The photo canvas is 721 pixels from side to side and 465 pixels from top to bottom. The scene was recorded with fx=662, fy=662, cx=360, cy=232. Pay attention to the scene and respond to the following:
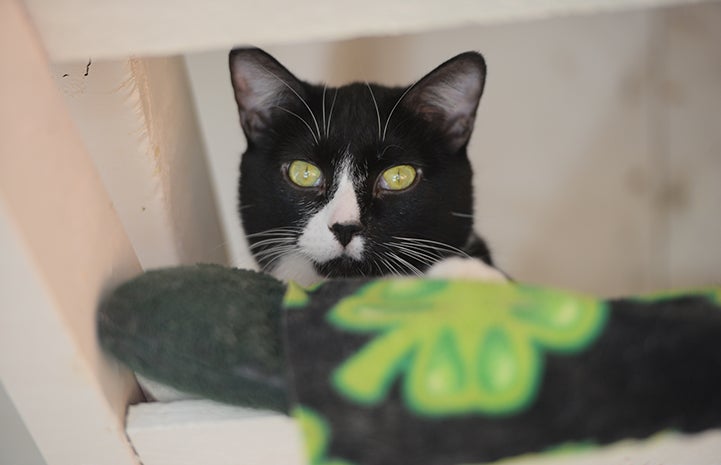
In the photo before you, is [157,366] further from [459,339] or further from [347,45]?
[347,45]

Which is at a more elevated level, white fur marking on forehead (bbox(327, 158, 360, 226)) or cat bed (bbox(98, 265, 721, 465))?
white fur marking on forehead (bbox(327, 158, 360, 226))

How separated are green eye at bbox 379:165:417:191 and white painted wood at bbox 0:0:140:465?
1.12ft

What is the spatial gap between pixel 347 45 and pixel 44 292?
874 millimetres

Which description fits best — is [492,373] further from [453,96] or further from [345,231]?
[453,96]

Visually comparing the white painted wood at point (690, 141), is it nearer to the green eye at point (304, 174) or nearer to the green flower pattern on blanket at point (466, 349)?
the green eye at point (304, 174)

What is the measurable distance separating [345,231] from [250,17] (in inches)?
13.1

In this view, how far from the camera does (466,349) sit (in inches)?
20.2

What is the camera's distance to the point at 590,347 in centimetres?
51

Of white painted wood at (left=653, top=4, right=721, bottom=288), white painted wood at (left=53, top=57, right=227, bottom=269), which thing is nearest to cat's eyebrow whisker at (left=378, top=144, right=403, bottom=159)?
white painted wood at (left=53, top=57, right=227, bottom=269)

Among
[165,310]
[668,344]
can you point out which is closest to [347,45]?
[165,310]

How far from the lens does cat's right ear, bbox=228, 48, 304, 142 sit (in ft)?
2.84

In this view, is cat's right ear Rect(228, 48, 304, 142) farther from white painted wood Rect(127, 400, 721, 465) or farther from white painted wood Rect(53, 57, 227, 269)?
white painted wood Rect(127, 400, 721, 465)

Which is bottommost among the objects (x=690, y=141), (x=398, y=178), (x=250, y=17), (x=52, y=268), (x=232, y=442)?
(x=690, y=141)

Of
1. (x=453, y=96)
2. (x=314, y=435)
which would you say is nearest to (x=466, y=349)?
(x=314, y=435)
